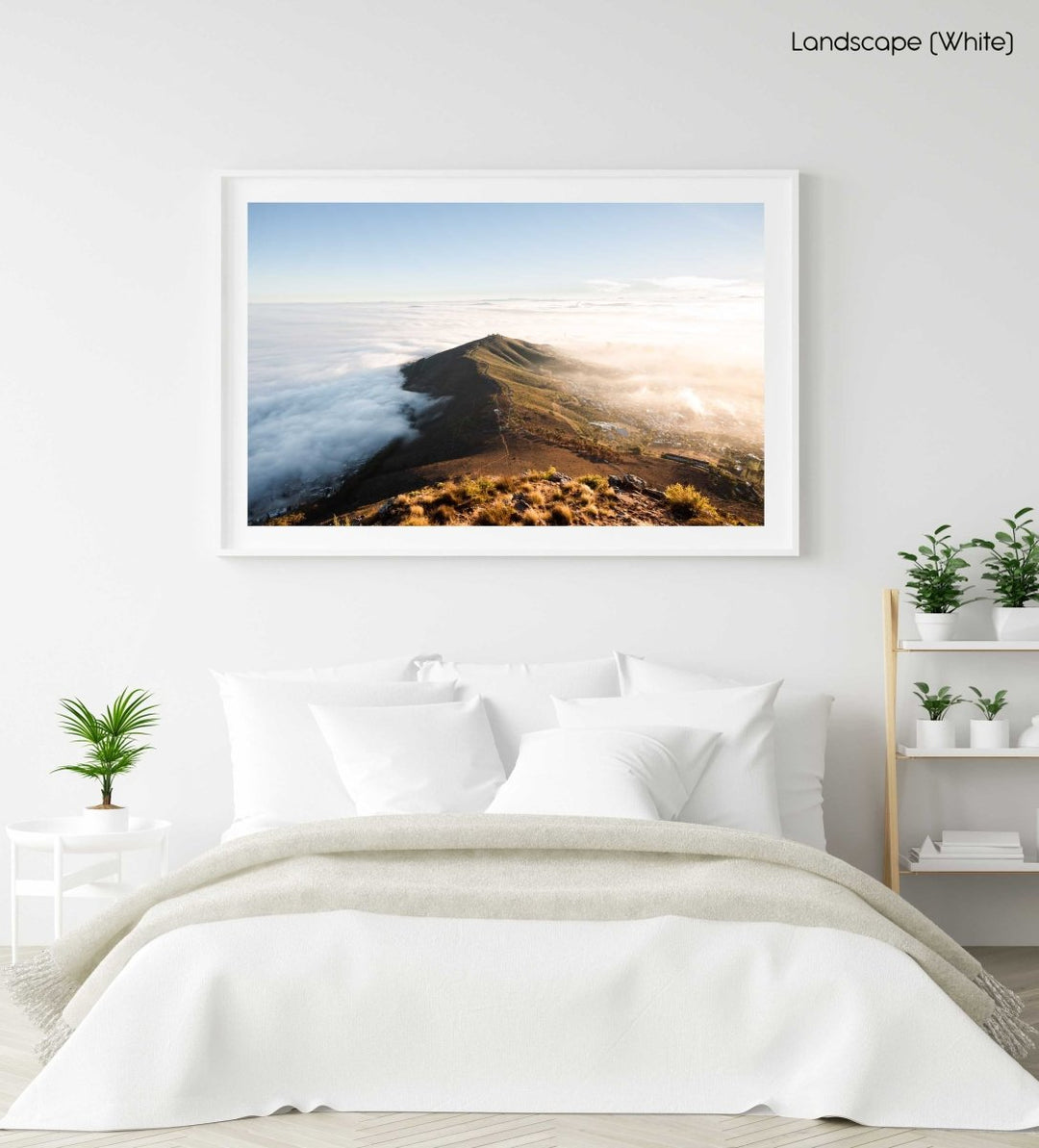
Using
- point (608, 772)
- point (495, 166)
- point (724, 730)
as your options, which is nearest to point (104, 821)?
point (608, 772)

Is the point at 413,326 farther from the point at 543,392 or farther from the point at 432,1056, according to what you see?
the point at 432,1056

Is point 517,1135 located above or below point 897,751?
below

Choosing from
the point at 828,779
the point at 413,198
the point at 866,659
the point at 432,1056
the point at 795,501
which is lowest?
the point at 432,1056

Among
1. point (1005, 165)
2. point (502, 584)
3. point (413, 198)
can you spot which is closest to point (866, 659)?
point (502, 584)

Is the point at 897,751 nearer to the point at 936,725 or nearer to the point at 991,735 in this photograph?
the point at 936,725

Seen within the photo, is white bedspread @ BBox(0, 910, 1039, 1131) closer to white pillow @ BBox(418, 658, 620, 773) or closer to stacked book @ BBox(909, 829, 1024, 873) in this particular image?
white pillow @ BBox(418, 658, 620, 773)

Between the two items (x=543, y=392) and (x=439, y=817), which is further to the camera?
(x=543, y=392)

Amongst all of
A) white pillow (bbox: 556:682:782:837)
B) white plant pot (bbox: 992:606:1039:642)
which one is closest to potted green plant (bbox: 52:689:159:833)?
white pillow (bbox: 556:682:782:837)
